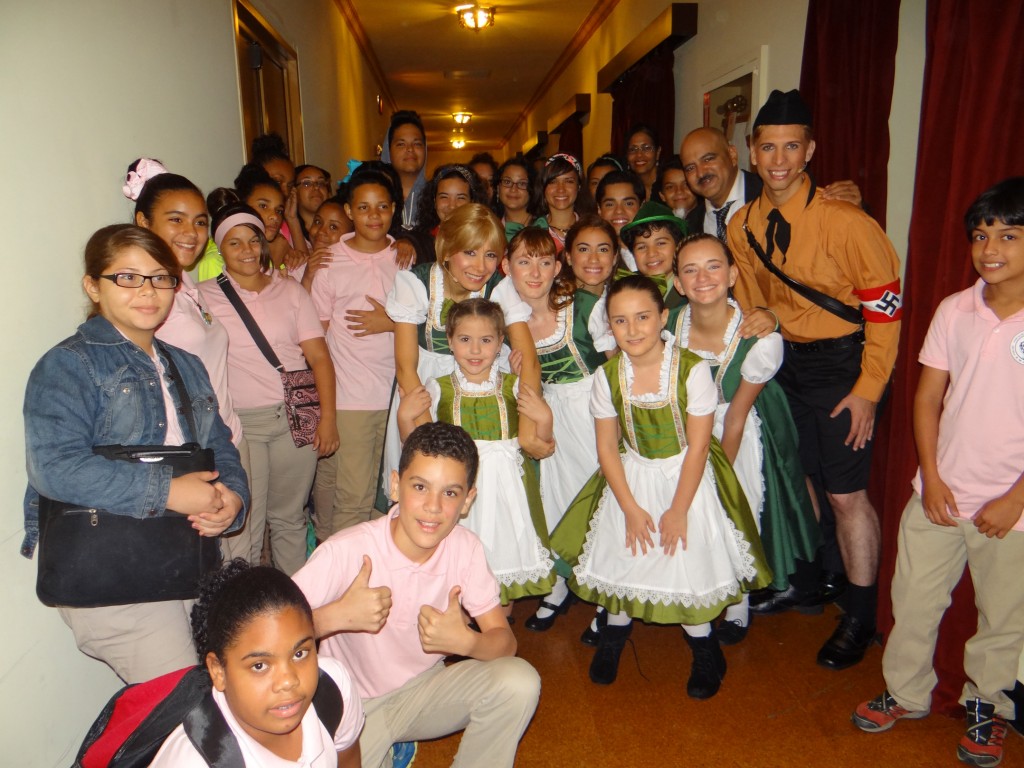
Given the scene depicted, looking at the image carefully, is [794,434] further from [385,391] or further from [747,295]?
[385,391]

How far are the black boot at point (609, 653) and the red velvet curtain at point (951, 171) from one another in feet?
3.13

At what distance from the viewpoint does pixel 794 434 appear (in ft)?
8.26

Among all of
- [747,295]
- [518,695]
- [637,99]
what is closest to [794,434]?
[747,295]

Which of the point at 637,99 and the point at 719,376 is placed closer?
the point at 719,376

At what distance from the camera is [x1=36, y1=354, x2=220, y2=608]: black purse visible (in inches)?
56.6

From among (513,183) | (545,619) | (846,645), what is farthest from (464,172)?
(846,645)

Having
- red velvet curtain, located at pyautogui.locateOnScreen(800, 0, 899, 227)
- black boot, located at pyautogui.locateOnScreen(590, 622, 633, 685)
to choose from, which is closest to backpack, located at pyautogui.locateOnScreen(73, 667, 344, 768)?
black boot, located at pyautogui.locateOnScreen(590, 622, 633, 685)

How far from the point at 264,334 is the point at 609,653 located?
166cm

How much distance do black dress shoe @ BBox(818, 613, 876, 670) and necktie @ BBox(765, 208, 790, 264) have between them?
1.32 metres

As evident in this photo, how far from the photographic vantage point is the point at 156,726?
3.78ft

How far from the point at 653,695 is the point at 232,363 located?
6.04 ft

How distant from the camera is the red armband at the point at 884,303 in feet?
7.43

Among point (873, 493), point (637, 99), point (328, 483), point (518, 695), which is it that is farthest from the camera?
point (637, 99)

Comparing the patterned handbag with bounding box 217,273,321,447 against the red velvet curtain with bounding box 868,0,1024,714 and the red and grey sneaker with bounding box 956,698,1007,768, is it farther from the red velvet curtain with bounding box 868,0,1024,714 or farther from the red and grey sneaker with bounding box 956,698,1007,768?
the red and grey sneaker with bounding box 956,698,1007,768
